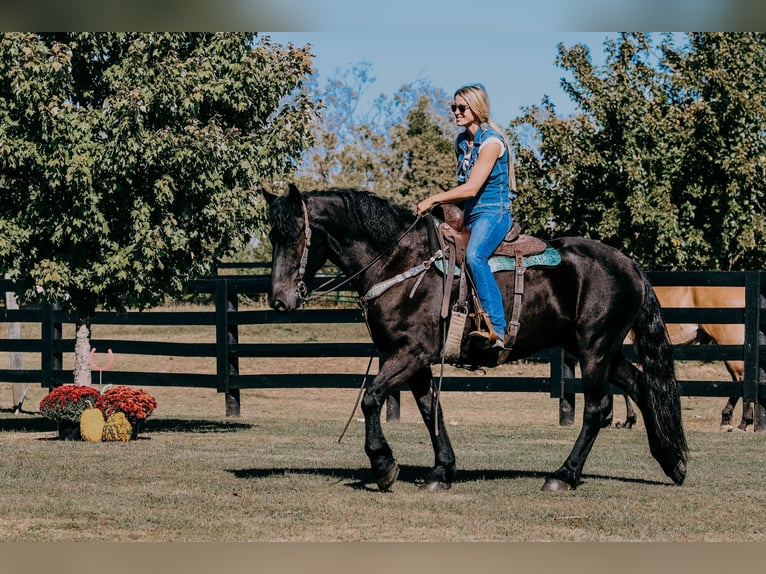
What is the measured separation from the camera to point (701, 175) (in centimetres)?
2288

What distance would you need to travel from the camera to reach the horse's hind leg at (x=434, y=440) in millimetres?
7668

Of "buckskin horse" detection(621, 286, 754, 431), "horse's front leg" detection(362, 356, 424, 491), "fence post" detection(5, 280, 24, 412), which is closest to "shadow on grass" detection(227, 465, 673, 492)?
"horse's front leg" detection(362, 356, 424, 491)

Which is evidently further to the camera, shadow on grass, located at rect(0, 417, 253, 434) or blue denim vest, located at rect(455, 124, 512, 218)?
shadow on grass, located at rect(0, 417, 253, 434)

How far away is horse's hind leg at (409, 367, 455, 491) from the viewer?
302 inches

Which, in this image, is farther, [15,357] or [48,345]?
[15,357]

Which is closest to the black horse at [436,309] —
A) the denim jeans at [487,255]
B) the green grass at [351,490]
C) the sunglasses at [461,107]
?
the denim jeans at [487,255]

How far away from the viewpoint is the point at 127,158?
11016mm

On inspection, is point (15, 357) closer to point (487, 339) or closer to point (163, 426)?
point (163, 426)

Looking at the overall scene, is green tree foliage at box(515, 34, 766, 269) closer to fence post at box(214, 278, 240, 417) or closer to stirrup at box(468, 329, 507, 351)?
fence post at box(214, 278, 240, 417)

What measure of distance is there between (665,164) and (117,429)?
14.6 m

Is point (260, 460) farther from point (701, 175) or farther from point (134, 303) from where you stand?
point (701, 175)

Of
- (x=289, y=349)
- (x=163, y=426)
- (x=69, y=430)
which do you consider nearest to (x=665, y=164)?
(x=289, y=349)

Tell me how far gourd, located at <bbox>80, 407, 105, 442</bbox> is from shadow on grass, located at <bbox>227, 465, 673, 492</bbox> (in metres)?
2.87

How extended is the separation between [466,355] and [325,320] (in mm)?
6109
